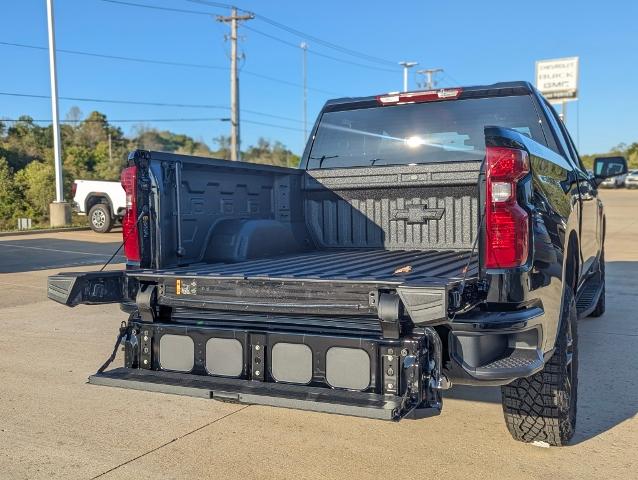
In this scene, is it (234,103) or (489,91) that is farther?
(234,103)

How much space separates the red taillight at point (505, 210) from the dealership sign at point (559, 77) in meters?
42.5

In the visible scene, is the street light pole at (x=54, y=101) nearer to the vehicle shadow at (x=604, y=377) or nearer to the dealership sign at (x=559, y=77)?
the vehicle shadow at (x=604, y=377)

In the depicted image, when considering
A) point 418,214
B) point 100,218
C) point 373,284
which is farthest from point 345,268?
point 100,218

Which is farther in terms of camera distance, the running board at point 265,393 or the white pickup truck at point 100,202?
the white pickup truck at point 100,202

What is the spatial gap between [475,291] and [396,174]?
6.81ft

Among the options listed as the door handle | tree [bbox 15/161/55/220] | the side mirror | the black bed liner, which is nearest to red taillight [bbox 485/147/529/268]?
the black bed liner

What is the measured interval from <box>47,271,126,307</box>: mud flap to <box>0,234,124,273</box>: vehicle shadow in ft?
30.0

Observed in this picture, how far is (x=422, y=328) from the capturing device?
111 inches

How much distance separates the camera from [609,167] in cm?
596

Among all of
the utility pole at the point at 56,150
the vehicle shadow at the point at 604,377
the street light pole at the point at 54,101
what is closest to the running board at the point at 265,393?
the vehicle shadow at the point at 604,377

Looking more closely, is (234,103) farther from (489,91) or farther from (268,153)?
(268,153)

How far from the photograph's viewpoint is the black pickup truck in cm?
281

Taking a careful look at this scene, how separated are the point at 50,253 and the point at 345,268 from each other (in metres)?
12.7

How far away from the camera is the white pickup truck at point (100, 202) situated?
19.5 meters
